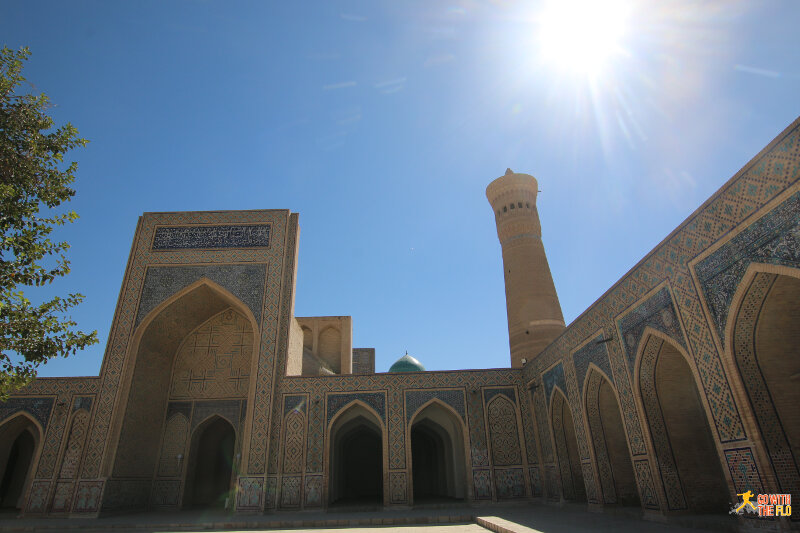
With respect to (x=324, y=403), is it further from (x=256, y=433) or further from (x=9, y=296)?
(x=9, y=296)

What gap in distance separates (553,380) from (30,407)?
9.89 m

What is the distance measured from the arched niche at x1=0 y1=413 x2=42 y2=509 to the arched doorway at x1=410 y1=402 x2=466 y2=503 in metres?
7.82

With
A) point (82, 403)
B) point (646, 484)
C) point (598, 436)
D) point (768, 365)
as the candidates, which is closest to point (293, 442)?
point (82, 403)

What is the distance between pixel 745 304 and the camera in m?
4.14

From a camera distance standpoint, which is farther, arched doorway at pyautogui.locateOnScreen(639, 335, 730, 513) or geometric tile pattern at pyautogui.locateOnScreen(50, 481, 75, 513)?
geometric tile pattern at pyautogui.locateOnScreen(50, 481, 75, 513)

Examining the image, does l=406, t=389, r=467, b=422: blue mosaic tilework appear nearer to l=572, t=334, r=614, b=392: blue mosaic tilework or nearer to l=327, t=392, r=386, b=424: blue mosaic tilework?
l=327, t=392, r=386, b=424: blue mosaic tilework

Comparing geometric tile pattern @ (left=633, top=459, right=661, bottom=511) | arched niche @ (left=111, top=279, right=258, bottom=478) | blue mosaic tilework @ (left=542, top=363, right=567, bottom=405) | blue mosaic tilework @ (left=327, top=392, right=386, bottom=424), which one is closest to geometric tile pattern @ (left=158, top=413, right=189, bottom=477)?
arched niche @ (left=111, top=279, right=258, bottom=478)

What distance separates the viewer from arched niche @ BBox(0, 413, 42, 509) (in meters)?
9.59

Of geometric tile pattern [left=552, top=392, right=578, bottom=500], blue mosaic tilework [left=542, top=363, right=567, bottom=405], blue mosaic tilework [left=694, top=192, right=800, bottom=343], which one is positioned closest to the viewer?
blue mosaic tilework [left=694, top=192, right=800, bottom=343]

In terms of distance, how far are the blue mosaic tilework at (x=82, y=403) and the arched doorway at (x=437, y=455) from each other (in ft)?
20.5

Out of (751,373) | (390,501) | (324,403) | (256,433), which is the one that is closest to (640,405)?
(751,373)

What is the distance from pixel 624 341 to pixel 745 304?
201 centimetres

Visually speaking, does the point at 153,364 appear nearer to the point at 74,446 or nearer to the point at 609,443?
the point at 74,446

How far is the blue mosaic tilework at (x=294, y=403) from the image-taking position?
945 centimetres
